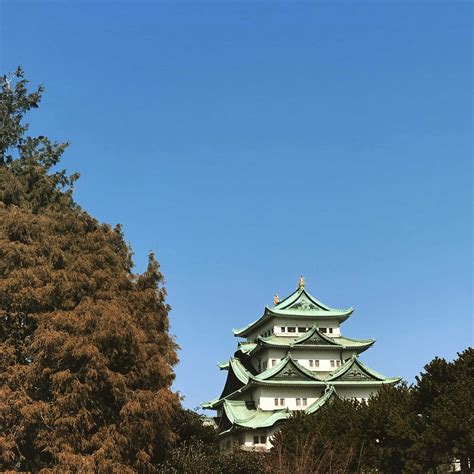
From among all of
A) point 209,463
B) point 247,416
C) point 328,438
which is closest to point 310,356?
point 247,416

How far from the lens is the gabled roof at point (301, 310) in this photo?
4078cm

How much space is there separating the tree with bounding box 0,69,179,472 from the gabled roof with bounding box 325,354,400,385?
16861 mm

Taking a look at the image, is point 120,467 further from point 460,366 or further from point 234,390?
point 234,390

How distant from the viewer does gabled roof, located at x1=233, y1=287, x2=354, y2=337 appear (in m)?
40.8

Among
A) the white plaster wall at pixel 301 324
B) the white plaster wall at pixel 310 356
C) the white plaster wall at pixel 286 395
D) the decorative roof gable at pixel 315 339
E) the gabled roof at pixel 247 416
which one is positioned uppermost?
the white plaster wall at pixel 301 324

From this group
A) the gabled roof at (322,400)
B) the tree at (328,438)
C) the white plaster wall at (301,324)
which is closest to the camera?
the tree at (328,438)

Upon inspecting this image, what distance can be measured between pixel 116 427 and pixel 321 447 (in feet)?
24.6

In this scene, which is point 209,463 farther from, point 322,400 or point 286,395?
point 286,395

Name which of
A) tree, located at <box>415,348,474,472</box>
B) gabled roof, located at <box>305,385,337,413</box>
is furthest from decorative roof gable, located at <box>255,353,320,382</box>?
tree, located at <box>415,348,474,472</box>

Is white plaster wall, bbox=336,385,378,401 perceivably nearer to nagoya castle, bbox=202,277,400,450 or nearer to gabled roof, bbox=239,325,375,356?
nagoya castle, bbox=202,277,400,450

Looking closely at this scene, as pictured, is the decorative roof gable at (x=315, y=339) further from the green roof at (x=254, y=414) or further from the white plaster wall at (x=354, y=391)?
the green roof at (x=254, y=414)

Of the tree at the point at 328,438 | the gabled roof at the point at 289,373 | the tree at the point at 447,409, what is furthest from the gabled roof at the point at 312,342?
the tree at the point at 447,409

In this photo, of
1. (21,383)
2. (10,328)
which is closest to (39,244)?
(10,328)

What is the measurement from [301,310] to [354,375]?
247 inches
